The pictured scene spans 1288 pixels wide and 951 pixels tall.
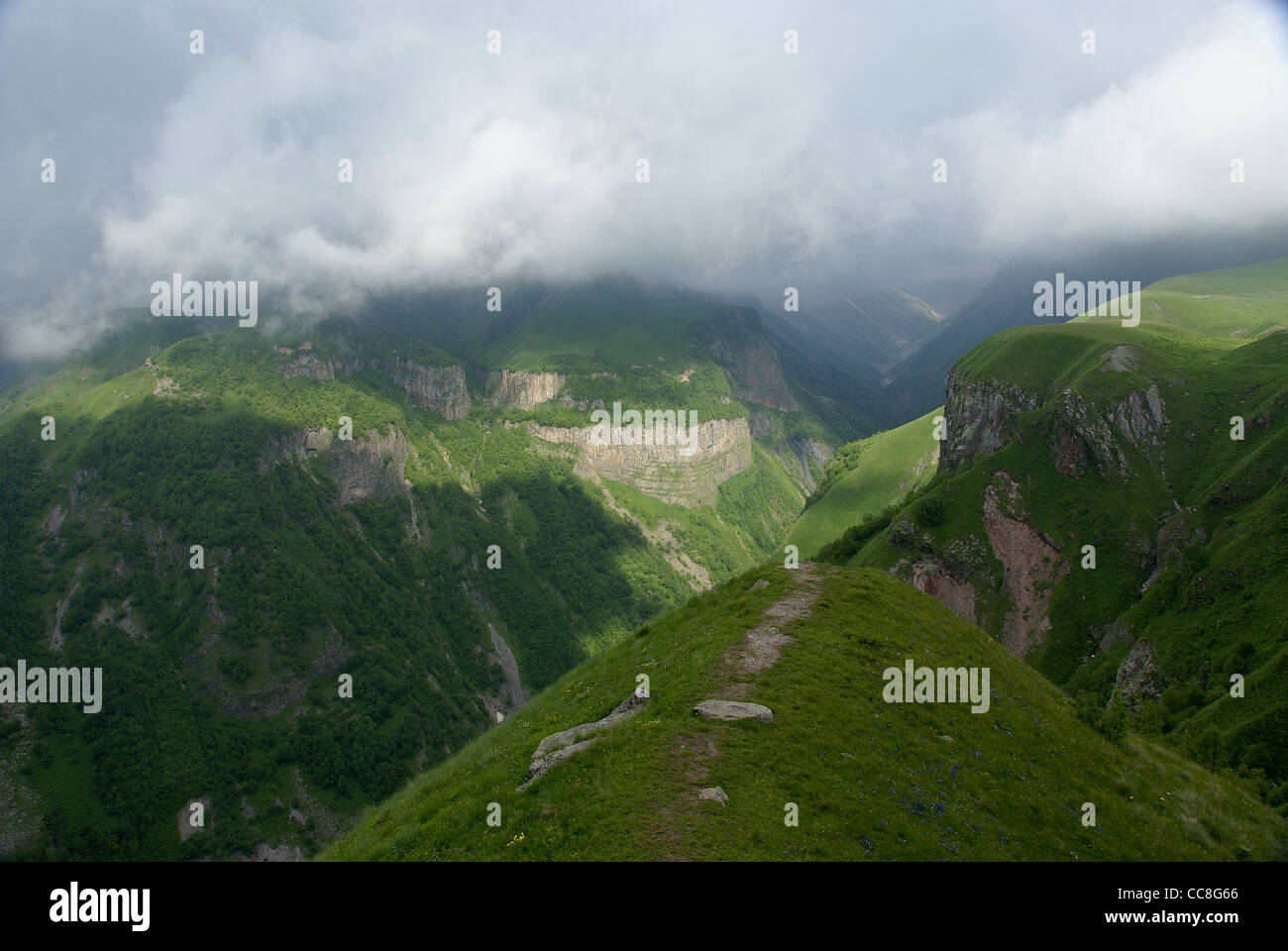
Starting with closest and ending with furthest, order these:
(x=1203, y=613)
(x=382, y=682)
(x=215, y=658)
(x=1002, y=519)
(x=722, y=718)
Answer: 1. (x=722, y=718)
2. (x=1203, y=613)
3. (x=1002, y=519)
4. (x=215, y=658)
5. (x=382, y=682)

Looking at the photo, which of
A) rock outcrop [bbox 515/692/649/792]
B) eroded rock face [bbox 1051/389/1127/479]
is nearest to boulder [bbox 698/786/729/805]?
rock outcrop [bbox 515/692/649/792]

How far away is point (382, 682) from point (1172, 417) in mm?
180689

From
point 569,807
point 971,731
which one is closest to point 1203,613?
point 971,731

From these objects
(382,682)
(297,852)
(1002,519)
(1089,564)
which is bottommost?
(297,852)

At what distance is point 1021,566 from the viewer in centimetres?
8938

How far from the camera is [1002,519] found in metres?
93.9

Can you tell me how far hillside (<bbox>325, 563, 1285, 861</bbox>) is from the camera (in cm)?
1855

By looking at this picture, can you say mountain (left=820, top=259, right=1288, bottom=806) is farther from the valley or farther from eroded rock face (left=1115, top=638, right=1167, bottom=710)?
the valley

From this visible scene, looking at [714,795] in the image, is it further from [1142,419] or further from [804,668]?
[1142,419]

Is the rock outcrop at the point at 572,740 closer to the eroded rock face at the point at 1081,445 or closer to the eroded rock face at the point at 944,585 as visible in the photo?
the eroded rock face at the point at 944,585

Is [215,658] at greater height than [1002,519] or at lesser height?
lesser

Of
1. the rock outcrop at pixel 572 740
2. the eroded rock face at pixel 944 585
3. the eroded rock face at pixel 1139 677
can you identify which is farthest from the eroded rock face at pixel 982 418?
the rock outcrop at pixel 572 740

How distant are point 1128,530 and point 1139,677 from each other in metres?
28.4

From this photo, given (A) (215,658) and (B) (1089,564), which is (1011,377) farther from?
(A) (215,658)
